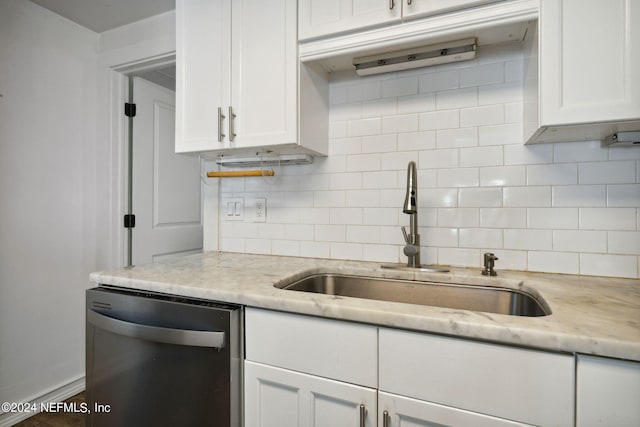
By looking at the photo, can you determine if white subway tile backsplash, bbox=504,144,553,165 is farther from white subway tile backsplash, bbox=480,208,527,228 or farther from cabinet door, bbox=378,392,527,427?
cabinet door, bbox=378,392,527,427

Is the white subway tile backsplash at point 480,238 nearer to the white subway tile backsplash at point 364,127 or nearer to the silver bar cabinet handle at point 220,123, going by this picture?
the white subway tile backsplash at point 364,127

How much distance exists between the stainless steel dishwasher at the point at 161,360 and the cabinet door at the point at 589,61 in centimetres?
119

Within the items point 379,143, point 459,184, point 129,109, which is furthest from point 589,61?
point 129,109

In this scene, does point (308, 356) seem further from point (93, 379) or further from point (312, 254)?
point (93, 379)

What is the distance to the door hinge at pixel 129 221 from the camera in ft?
7.68

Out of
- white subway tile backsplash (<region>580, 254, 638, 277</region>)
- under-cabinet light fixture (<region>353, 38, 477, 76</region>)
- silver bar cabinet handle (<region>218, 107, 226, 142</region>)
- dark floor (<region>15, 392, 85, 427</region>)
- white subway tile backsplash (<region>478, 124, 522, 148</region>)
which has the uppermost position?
under-cabinet light fixture (<region>353, 38, 477, 76</region>)

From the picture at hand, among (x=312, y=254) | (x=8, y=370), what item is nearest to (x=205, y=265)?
(x=312, y=254)

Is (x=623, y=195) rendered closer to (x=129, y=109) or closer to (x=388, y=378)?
(x=388, y=378)

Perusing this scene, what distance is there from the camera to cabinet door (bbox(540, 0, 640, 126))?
92cm

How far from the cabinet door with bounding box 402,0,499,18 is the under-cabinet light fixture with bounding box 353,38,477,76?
0.14m

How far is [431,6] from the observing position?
44.6 inches

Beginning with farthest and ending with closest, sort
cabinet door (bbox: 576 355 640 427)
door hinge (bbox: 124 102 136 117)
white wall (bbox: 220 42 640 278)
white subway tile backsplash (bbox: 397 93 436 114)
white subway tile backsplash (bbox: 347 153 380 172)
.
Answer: door hinge (bbox: 124 102 136 117), white subway tile backsplash (bbox: 347 153 380 172), white subway tile backsplash (bbox: 397 93 436 114), white wall (bbox: 220 42 640 278), cabinet door (bbox: 576 355 640 427)

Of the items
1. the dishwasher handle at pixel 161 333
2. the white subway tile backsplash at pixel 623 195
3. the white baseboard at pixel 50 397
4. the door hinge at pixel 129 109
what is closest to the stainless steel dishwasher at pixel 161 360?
the dishwasher handle at pixel 161 333

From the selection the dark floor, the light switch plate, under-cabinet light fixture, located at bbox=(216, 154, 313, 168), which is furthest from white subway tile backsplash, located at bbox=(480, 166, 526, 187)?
the dark floor
